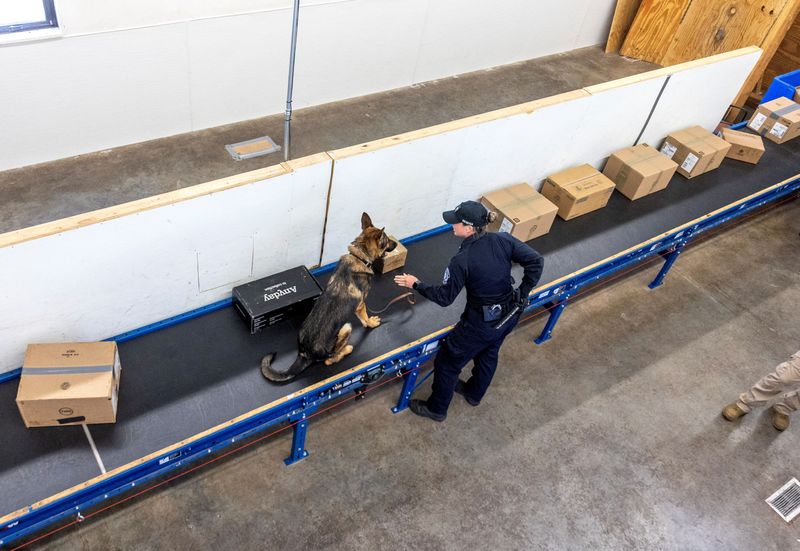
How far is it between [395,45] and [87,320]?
4.93 m

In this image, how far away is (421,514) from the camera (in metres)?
3.62

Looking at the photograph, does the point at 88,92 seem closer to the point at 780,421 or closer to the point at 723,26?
the point at 780,421

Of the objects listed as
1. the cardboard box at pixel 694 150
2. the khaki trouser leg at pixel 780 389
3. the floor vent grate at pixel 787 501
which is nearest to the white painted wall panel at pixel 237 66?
the cardboard box at pixel 694 150

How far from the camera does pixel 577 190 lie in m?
4.36

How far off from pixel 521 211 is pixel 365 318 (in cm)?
133

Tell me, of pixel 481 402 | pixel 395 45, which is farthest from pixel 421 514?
pixel 395 45

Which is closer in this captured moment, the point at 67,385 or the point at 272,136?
the point at 67,385

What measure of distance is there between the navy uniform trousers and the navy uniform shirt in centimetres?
16

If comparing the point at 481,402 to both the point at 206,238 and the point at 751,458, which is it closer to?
the point at 751,458

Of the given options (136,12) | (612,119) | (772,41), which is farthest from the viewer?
(772,41)

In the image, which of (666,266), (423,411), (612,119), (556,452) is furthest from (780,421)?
(423,411)

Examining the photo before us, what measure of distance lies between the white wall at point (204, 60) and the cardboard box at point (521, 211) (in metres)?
3.09

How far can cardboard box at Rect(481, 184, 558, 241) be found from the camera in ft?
13.3

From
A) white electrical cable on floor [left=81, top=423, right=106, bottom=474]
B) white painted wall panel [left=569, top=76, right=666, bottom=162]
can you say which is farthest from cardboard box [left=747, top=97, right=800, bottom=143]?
white electrical cable on floor [left=81, top=423, right=106, bottom=474]
